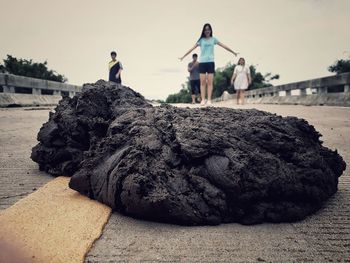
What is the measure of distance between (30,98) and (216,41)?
631cm

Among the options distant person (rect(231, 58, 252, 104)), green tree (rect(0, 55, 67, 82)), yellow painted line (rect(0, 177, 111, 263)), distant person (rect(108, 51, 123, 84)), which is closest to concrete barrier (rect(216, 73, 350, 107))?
distant person (rect(231, 58, 252, 104))

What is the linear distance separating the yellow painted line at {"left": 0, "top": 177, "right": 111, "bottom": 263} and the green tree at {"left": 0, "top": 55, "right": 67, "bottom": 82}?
21.9 m

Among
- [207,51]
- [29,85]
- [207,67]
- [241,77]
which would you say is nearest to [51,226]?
[207,51]

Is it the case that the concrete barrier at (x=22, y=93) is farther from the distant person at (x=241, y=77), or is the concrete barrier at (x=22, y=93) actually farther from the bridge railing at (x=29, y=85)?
the distant person at (x=241, y=77)

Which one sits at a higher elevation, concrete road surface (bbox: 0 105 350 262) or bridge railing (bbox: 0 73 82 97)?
bridge railing (bbox: 0 73 82 97)

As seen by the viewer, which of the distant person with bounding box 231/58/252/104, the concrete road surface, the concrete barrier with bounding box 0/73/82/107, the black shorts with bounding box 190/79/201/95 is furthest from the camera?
the distant person with bounding box 231/58/252/104

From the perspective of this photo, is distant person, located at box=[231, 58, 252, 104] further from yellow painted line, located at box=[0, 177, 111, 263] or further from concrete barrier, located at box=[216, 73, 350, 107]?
yellow painted line, located at box=[0, 177, 111, 263]

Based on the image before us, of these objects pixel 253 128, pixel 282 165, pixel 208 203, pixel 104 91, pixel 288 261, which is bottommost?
pixel 288 261

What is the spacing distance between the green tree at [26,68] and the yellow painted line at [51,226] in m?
21.9

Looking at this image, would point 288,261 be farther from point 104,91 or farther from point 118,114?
point 104,91

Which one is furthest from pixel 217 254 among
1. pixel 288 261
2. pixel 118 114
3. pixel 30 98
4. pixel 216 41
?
pixel 30 98

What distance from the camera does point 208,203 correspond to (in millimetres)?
1965

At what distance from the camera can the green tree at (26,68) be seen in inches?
920

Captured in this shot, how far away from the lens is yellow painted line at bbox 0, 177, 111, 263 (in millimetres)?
1576
